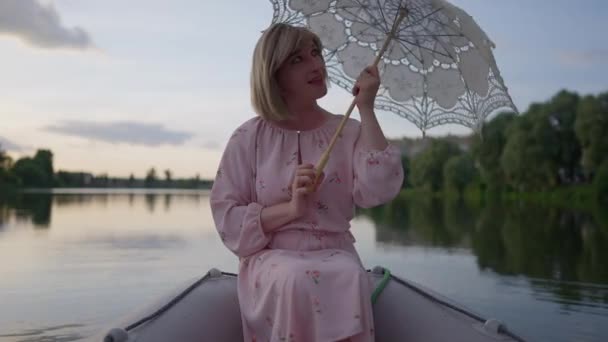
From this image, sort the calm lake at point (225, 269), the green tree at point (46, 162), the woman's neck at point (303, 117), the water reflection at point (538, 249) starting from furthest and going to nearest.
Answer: the green tree at point (46, 162), the water reflection at point (538, 249), the calm lake at point (225, 269), the woman's neck at point (303, 117)

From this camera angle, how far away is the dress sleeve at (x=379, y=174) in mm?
1671

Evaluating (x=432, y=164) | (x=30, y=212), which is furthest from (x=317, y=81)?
(x=432, y=164)

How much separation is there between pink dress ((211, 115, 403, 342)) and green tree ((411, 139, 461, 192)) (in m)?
41.7

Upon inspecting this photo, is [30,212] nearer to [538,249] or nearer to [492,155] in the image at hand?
[538,249]

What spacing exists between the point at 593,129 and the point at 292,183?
25349mm

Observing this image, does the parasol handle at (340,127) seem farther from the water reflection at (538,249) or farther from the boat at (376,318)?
the water reflection at (538,249)

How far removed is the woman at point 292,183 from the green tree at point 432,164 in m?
41.7

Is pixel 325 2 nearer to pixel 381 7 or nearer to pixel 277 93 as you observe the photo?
pixel 381 7

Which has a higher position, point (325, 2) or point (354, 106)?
point (325, 2)

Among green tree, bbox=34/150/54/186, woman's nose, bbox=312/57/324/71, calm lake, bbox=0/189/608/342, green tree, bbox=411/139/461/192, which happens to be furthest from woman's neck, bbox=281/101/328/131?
green tree, bbox=34/150/54/186

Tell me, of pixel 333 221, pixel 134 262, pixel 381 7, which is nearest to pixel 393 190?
pixel 333 221

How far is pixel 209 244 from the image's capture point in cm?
732

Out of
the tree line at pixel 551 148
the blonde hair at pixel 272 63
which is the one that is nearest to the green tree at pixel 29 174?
the tree line at pixel 551 148

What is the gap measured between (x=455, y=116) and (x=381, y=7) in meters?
0.44
